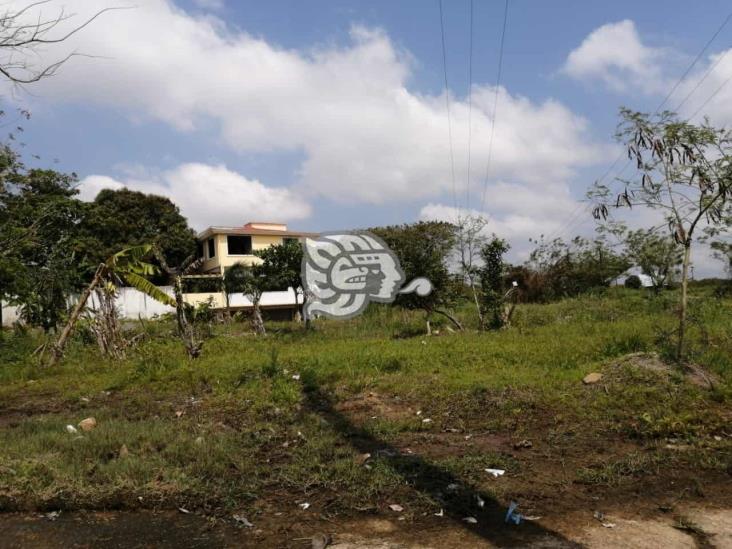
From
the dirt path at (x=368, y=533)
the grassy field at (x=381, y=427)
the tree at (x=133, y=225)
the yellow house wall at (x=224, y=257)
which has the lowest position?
the dirt path at (x=368, y=533)

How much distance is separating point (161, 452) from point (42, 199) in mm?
13654

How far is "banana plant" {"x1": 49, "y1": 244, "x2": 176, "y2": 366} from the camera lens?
9992mm

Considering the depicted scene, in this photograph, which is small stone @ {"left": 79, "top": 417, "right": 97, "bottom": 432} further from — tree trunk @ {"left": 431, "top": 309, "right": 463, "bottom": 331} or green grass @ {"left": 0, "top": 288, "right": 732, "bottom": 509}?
tree trunk @ {"left": 431, "top": 309, "right": 463, "bottom": 331}

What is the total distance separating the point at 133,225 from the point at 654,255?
22.0m

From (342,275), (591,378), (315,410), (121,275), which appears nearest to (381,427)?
(315,410)

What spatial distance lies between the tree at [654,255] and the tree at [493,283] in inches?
382

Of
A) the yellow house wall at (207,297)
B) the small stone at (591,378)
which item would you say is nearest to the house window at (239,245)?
the yellow house wall at (207,297)

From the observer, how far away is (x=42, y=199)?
49.5ft

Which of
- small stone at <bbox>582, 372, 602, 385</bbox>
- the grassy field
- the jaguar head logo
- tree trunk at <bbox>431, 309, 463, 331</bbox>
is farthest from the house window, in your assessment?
small stone at <bbox>582, 372, 602, 385</bbox>

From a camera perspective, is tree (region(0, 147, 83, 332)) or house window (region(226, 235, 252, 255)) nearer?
tree (region(0, 147, 83, 332))

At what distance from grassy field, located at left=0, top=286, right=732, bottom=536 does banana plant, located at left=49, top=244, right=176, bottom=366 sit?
98cm

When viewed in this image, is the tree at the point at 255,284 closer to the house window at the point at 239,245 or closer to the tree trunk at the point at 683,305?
the tree trunk at the point at 683,305

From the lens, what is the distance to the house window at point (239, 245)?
2616cm

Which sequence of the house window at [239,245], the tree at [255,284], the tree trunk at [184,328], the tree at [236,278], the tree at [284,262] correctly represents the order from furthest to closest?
1. the house window at [239,245]
2. the tree at [236,278]
3. the tree at [284,262]
4. the tree at [255,284]
5. the tree trunk at [184,328]
